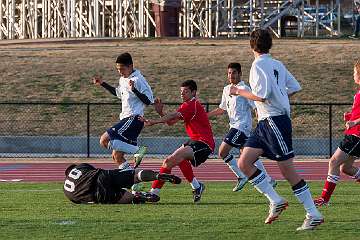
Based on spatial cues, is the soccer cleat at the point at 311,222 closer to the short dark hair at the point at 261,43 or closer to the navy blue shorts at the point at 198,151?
the short dark hair at the point at 261,43

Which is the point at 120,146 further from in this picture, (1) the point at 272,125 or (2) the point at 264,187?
(1) the point at 272,125

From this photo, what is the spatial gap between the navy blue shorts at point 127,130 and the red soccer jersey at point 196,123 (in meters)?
1.24

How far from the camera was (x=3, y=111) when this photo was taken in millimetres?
33281

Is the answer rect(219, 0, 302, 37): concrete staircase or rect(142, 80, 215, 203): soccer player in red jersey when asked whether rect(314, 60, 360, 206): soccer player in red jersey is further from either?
rect(219, 0, 302, 37): concrete staircase

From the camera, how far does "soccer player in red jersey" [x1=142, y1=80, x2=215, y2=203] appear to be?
625 inches

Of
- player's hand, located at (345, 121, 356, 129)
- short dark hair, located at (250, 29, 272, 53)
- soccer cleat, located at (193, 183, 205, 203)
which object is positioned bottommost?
soccer cleat, located at (193, 183, 205, 203)

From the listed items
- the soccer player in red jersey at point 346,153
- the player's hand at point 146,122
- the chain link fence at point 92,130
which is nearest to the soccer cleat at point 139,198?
the player's hand at point 146,122

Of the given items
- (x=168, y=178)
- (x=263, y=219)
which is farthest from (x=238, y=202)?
(x=263, y=219)

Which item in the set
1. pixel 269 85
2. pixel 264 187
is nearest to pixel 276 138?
pixel 269 85

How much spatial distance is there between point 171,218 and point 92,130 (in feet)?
59.9

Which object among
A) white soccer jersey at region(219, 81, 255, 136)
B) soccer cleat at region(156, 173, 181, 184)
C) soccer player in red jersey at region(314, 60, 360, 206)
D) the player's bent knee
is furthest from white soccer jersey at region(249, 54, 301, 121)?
white soccer jersey at region(219, 81, 255, 136)

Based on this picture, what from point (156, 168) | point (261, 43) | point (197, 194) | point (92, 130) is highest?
point (261, 43)

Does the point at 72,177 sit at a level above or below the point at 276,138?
below

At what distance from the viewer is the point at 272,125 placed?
12484mm
